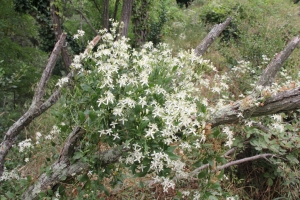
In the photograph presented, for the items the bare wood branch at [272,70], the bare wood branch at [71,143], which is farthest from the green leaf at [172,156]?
the bare wood branch at [272,70]

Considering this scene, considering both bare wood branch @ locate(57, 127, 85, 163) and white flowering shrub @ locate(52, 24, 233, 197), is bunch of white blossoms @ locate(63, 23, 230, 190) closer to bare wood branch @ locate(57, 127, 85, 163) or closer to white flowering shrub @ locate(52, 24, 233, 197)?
white flowering shrub @ locate(52, 24, 233, 197)

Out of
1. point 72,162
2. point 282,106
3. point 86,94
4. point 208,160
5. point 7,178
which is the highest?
point 86,94

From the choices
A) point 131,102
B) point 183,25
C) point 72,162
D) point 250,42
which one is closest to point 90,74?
point 131,102

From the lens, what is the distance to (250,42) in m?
5.36

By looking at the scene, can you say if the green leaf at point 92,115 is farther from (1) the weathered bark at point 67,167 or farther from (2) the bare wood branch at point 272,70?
(2) the bare wood branch at point 272,70

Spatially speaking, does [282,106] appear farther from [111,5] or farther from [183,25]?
[183,25]

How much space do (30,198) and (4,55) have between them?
360 cm

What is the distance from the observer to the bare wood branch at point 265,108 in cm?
154

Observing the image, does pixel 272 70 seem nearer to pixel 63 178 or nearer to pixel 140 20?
pixel 63 178

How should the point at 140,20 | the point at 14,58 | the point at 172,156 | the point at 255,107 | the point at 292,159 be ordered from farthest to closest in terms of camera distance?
1. the point at 140,20
2. the point at 14,58
3. the point at 292,159
4. the point at 255,107
5. the point at 172,156

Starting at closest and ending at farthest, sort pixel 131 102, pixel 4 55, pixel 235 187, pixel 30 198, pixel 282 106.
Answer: pixel 131 102 < pixel 282 106 < pixel 30 198 < pixel 235 187 < pixel 4 55

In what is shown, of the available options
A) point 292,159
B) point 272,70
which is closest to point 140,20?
point 272,70

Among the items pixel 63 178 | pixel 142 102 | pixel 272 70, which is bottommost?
pixel 63 178

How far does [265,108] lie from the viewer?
5.18ft
